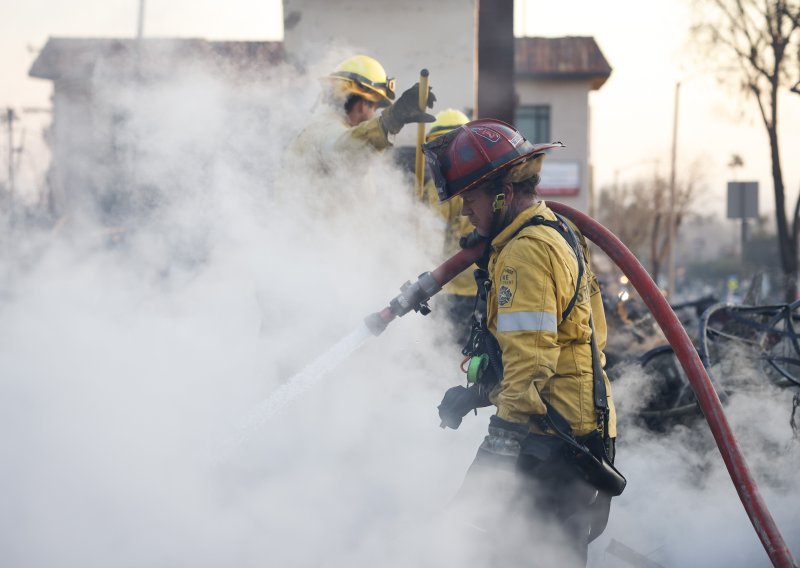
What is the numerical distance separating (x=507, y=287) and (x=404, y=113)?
63.2 inches

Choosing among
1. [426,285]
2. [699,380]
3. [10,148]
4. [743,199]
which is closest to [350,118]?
[426,285]

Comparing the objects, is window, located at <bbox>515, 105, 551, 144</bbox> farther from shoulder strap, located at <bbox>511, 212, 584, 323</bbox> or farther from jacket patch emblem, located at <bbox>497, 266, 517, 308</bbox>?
jacket patch emblem, located at <bbox>497, 266, 517, 308</bbox>

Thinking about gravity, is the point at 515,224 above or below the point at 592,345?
above

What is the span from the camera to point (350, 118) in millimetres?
4574

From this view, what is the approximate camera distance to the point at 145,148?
195 inches

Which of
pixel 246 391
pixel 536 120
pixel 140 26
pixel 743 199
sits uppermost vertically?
pixel 536 120

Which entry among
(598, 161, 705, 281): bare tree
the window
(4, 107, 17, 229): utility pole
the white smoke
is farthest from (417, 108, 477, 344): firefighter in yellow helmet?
(598, 161, 705, 281): bare tree

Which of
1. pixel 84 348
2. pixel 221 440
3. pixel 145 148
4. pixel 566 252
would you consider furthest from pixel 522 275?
pixel 145 148

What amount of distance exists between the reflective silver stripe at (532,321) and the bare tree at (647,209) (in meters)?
32.4

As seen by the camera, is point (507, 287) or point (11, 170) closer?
point (507, 287)

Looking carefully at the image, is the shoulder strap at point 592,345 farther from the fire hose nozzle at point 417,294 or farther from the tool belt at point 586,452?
the fire hose nozzle at point 417,294

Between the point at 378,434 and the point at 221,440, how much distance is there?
93 cm

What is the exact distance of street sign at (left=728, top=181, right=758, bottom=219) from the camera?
48.0ft

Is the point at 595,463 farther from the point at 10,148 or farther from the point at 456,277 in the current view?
the point at 10,148
